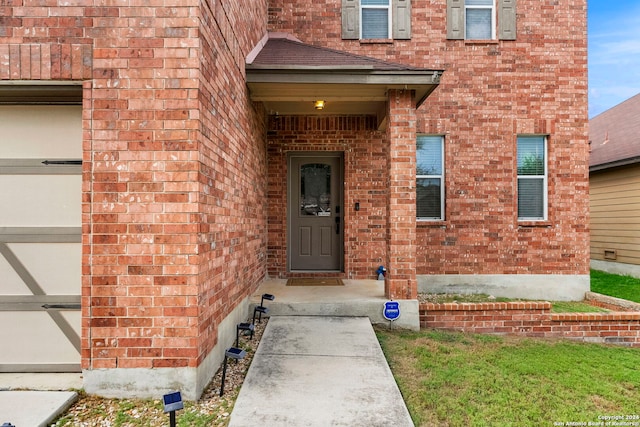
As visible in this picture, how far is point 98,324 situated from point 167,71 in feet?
6.73

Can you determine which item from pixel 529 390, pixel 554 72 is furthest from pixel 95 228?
pixel 554 72

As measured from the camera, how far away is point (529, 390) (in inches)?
129

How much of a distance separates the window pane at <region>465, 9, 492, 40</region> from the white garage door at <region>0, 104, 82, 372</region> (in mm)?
6662

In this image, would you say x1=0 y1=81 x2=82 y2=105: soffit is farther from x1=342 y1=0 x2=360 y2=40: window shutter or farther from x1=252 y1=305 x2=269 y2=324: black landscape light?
x1=342 y1=0 x2=360 y2=40: window shutter

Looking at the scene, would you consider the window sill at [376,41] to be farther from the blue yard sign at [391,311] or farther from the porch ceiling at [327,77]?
the blue yard sign at [391,311]

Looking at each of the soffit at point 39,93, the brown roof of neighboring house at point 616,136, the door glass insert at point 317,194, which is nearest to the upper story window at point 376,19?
the door glass insert at point 317,194

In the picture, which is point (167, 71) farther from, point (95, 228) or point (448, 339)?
point (448, 339)

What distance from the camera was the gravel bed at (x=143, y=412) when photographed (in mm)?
2590

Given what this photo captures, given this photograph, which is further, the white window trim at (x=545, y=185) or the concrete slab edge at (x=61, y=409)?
the white window trim at (x=545, y=185)

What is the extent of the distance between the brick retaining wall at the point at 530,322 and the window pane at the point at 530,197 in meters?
2.30

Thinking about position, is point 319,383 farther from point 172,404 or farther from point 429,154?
point 429,154

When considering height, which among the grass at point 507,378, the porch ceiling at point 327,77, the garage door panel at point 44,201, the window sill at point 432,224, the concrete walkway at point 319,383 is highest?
the porch ceiling at point 327,77

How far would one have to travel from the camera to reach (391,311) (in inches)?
188

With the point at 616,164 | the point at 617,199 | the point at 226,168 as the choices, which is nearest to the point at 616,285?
the point at 617,199
